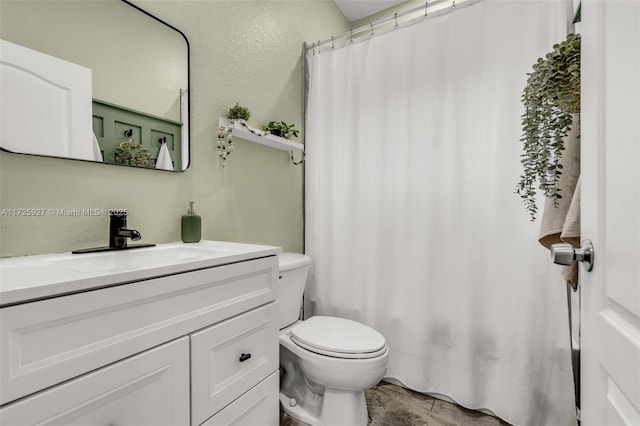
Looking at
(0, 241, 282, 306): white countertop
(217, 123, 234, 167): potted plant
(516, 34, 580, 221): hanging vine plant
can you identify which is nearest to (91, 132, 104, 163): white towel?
(0, 241, 282, 306): white countertop

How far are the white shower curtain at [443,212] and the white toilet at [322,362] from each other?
1.35 feet

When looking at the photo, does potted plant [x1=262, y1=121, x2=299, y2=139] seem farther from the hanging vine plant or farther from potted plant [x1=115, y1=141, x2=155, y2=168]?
the hanging vine plant

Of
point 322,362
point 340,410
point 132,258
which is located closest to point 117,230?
point 132,258

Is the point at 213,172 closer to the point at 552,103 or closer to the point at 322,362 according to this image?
the point at 322,362

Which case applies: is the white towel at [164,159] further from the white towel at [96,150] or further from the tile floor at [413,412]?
the tile floor at [413,412]

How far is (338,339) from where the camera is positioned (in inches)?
57.1

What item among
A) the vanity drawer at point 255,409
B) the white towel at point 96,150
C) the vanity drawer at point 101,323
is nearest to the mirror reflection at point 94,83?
the white towel at point 96,150

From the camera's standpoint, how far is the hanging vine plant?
772mm

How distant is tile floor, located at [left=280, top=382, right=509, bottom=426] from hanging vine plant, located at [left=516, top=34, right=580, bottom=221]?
1274 mm

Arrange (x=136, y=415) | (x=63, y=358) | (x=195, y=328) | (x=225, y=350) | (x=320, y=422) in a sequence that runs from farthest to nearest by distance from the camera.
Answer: (x=320, y=422), (x=225, y=350), (x=195, y=328), (x=136, y=415), (x=63, y=358)

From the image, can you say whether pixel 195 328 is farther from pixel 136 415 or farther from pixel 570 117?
pixel 570 117

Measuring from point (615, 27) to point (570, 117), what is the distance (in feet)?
1.06

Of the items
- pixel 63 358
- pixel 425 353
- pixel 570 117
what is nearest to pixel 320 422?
pixel 425 353

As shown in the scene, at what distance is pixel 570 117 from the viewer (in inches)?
31.1
